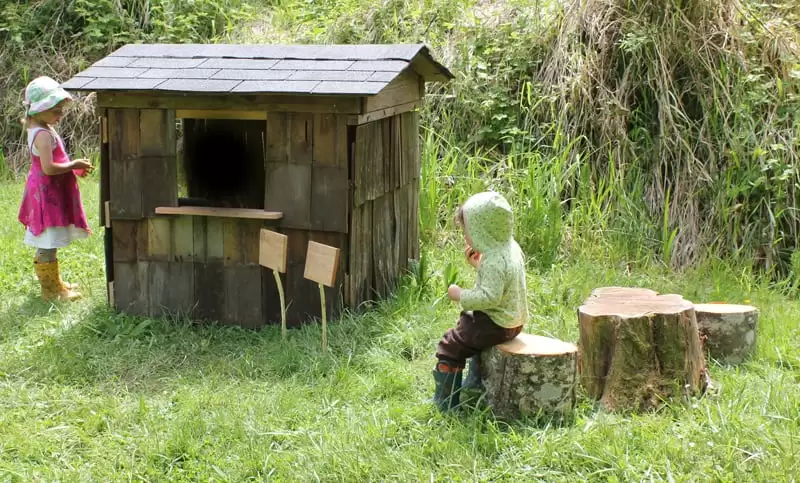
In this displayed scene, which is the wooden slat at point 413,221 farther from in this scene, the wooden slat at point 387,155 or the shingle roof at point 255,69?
the shingle roof at point 255,69

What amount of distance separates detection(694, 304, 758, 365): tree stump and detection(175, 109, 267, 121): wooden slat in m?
3.14

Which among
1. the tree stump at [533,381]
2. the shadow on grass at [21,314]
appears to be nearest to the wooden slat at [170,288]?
the shadow on grass at [21,314]

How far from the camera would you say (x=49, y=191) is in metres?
6.88

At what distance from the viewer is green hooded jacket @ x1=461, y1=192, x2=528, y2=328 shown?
178 inches

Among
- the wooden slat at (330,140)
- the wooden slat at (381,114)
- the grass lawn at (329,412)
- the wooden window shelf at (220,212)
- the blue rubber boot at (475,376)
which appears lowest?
the grass lawn at (329,412)

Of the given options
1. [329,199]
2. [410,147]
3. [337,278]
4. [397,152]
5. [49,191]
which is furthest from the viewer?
[410,147]

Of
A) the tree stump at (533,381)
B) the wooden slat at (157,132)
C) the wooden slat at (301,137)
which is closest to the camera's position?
the tree stump at (533,381)

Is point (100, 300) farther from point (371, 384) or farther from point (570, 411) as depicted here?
point (570, 411)

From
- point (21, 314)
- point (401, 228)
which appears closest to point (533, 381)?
point (401, 228)

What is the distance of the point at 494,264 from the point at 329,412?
3.88 ft

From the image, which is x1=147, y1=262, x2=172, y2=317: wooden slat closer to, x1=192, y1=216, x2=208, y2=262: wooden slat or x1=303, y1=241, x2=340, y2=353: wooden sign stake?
x1=192, y1=216, x2=208, y2=262: wooden slat

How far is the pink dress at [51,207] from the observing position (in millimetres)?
6867

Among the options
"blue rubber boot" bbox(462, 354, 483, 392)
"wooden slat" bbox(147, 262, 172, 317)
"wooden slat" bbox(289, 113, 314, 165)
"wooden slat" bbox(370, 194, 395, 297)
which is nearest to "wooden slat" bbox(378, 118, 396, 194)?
"wooden slat" bbox(370, 194, 395, 297)

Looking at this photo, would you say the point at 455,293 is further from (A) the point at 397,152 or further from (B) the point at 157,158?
(B) the point at 157,158
